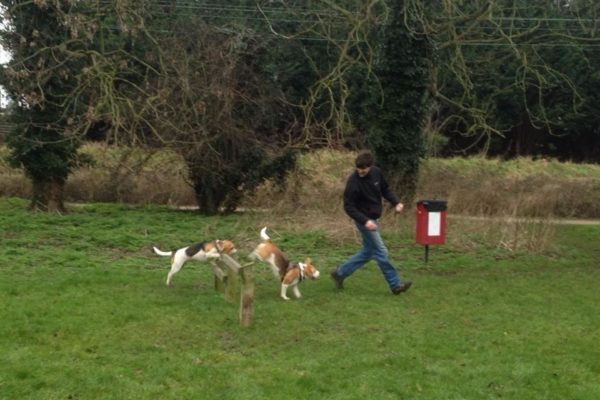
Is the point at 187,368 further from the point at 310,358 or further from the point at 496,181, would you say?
the point at 496,181

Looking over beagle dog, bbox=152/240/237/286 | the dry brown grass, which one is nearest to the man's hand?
beagle dog, bbox=152/240/237/286

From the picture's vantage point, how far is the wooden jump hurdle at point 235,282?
8.53 m

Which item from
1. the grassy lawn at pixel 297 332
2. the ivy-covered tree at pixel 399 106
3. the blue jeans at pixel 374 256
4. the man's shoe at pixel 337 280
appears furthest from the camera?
the ivy-covered tree at pixel 399 106

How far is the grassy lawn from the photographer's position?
6727 mm

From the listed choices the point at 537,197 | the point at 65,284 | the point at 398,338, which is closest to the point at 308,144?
the point at 537,197

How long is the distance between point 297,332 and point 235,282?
1.35 metres

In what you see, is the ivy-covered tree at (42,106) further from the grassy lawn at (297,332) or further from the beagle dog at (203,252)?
the beagle dog at (203,252)

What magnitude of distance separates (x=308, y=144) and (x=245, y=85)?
2.20m

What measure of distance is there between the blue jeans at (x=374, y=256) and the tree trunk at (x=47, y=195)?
12.4m

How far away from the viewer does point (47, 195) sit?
21.1m

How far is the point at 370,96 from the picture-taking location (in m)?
21.6

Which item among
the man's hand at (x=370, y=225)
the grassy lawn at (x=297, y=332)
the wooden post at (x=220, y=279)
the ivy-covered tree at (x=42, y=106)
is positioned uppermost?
the ivy-covered tree at (x=42, y=106)

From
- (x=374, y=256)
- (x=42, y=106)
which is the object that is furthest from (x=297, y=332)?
(x=42, y=106)

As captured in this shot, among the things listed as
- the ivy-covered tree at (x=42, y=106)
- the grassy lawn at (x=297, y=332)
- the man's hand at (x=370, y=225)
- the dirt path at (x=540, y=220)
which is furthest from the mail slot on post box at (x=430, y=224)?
the ivy-covered tree at (x=42, y=106)
